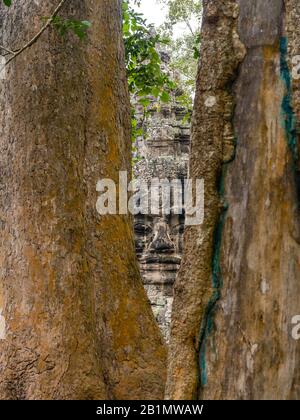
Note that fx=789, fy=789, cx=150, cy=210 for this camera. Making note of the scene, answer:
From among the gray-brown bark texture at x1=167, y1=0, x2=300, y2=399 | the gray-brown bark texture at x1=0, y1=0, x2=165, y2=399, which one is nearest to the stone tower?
the gray-brown bark texture at x1=0, y1=0, x2=165, y2=399

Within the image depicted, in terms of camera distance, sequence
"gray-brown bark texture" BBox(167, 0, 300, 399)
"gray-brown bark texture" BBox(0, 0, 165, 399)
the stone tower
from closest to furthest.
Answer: "gray-brown bark texture" BBox(167, 0, 300, 399) → "gray-brown bark texture" BBox(0, 0, 165, 399) → the stone tower

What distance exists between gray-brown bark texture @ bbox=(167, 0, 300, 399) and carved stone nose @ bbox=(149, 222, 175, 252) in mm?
7742

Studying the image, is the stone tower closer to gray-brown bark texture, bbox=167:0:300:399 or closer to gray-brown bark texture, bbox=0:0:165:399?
gray-brown bark texture, bbox=0:0:165:399

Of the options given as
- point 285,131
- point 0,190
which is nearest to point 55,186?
point 0,190

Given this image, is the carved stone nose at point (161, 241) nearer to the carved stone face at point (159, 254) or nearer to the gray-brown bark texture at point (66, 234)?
the carved stone face at point (159, 254)

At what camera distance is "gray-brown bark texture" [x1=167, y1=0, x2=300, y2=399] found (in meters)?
2.71

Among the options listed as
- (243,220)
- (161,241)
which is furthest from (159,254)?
(243,220)

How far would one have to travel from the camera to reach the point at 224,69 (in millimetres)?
2904

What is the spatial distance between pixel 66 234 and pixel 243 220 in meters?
1.06

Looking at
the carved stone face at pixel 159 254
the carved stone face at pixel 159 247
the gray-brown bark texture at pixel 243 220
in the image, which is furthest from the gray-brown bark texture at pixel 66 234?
the carved stone face at pixel 159 247

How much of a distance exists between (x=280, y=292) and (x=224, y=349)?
29 cm

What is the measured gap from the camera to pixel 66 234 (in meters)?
3.57

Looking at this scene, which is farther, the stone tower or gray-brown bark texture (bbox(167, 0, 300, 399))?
the stone tower

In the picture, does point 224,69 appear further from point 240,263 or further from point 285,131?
point 240,263
